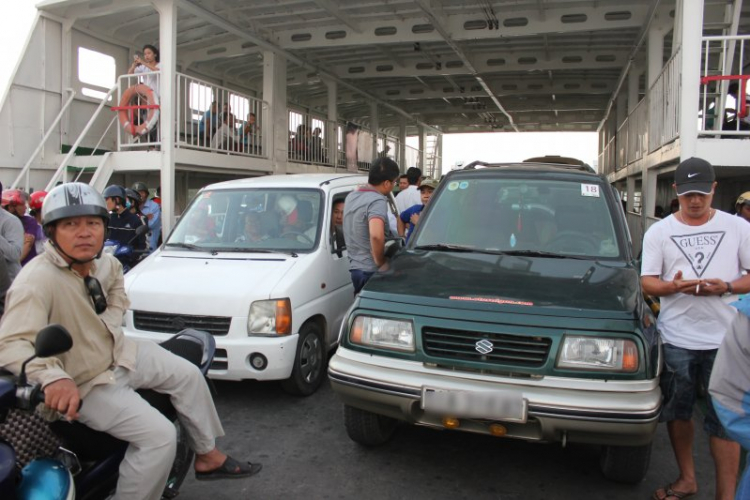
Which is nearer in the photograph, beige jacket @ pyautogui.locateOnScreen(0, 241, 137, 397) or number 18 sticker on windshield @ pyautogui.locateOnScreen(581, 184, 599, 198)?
beige jacket @ pyautogui.locateOnScreen(0, 241, 137, 397)

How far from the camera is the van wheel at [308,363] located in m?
4.53

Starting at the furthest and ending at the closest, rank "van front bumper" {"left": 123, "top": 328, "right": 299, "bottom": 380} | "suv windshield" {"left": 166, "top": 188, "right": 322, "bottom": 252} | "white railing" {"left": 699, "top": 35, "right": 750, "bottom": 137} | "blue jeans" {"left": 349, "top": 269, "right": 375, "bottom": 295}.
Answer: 1. "white railing" {"left": 699, "top": 35, "right": 750, "bottom": 137}
2. "suv windshield" {"left": 166, "top": 188, "right": 322, "bottom": 252}
3. "blue jeans" {"left": 349, "top": 269, "right": 375, "bottom": 295}
4. "van front bumper" {"left": 123, "top": 328, "right": 299, "bottom": 380}

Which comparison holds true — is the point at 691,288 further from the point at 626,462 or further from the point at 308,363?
the point at 308,363

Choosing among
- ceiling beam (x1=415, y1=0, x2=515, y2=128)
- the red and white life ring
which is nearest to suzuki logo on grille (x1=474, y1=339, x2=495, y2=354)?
ceiling beam (x1=415, y1=0, x2=515, y2=128)

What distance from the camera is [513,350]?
9.71 ft

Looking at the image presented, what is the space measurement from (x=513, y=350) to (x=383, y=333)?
72cm

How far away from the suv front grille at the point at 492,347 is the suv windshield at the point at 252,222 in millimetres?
2162

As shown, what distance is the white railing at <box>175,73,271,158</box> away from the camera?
10.5 meters

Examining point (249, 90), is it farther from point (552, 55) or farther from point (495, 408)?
point (495, 408)

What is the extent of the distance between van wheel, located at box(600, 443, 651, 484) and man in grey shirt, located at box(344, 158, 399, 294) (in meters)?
2.25

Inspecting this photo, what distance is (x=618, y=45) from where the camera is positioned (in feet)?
38.3

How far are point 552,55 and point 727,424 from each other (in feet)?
39.3

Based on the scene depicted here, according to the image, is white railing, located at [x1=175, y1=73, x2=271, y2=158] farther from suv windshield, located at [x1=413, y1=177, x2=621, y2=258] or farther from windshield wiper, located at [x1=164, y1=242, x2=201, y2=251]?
suv windshield, located at [x1=413, y1=177, x2=621, y2=258]

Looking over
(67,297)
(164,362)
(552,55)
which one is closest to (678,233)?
(164,362)
